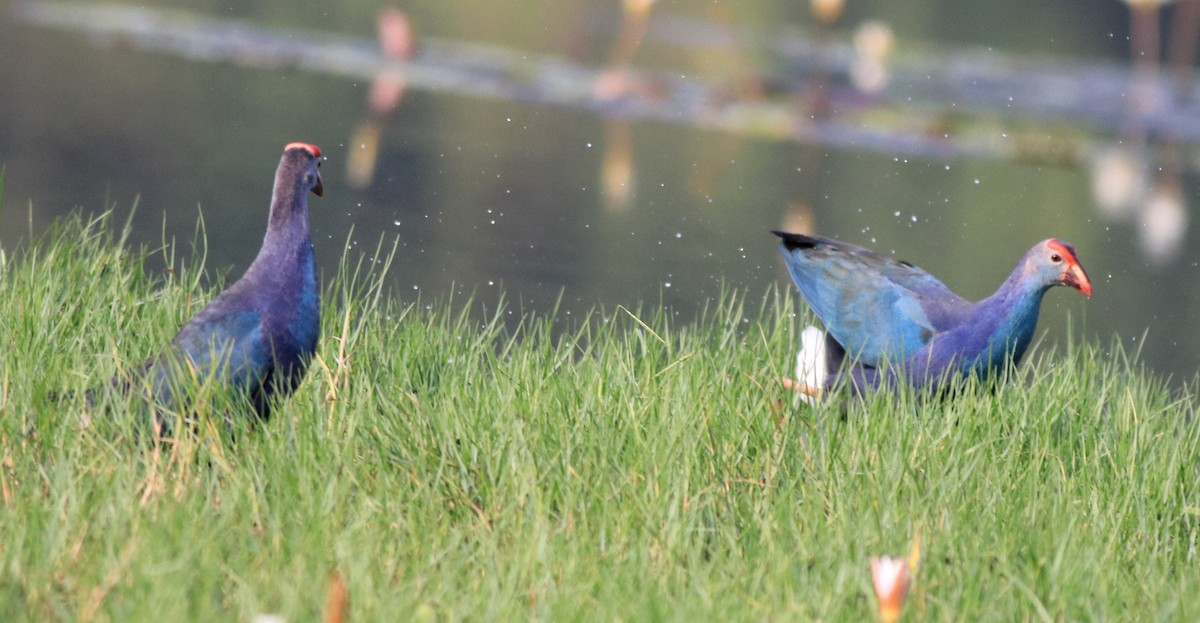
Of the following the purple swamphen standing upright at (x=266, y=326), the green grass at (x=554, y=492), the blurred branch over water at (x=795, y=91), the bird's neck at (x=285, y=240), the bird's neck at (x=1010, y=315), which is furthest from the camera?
the blurred branch over water at (x=795, y=91)

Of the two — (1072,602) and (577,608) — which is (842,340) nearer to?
(1072,602)

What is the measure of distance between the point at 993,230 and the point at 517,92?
13.0ft

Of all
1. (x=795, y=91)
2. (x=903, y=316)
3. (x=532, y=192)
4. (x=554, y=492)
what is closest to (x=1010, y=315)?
(x=903, y=316)

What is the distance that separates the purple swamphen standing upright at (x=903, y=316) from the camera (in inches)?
157

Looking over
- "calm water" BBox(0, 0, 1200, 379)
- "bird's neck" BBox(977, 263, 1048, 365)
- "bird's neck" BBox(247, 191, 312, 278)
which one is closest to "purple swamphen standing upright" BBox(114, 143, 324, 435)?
"bird's neck" BBox(247, 191, 312, 278)

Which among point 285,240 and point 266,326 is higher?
point 285,240

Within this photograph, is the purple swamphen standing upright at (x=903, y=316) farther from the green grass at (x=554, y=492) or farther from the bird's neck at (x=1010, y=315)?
the green grass at (x=554, y=492)

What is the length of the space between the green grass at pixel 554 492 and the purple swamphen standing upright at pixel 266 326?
0.29 feet

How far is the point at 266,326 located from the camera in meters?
3.23

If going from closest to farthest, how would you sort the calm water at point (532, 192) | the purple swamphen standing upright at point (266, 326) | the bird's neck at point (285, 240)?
1. the purple swamphen standing upright at point (266, 326)
2. the bird's neck at point (285, 240)
3. the calm water at point (532, 192)

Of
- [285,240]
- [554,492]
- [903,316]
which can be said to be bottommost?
[554,492]

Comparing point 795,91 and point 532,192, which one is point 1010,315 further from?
point 795,91

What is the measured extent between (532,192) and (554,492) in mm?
5764

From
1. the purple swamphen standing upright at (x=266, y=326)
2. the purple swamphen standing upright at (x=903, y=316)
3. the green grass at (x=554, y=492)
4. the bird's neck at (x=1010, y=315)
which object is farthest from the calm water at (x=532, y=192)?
the purple swamphen standing upright at (x=266, y=326)
